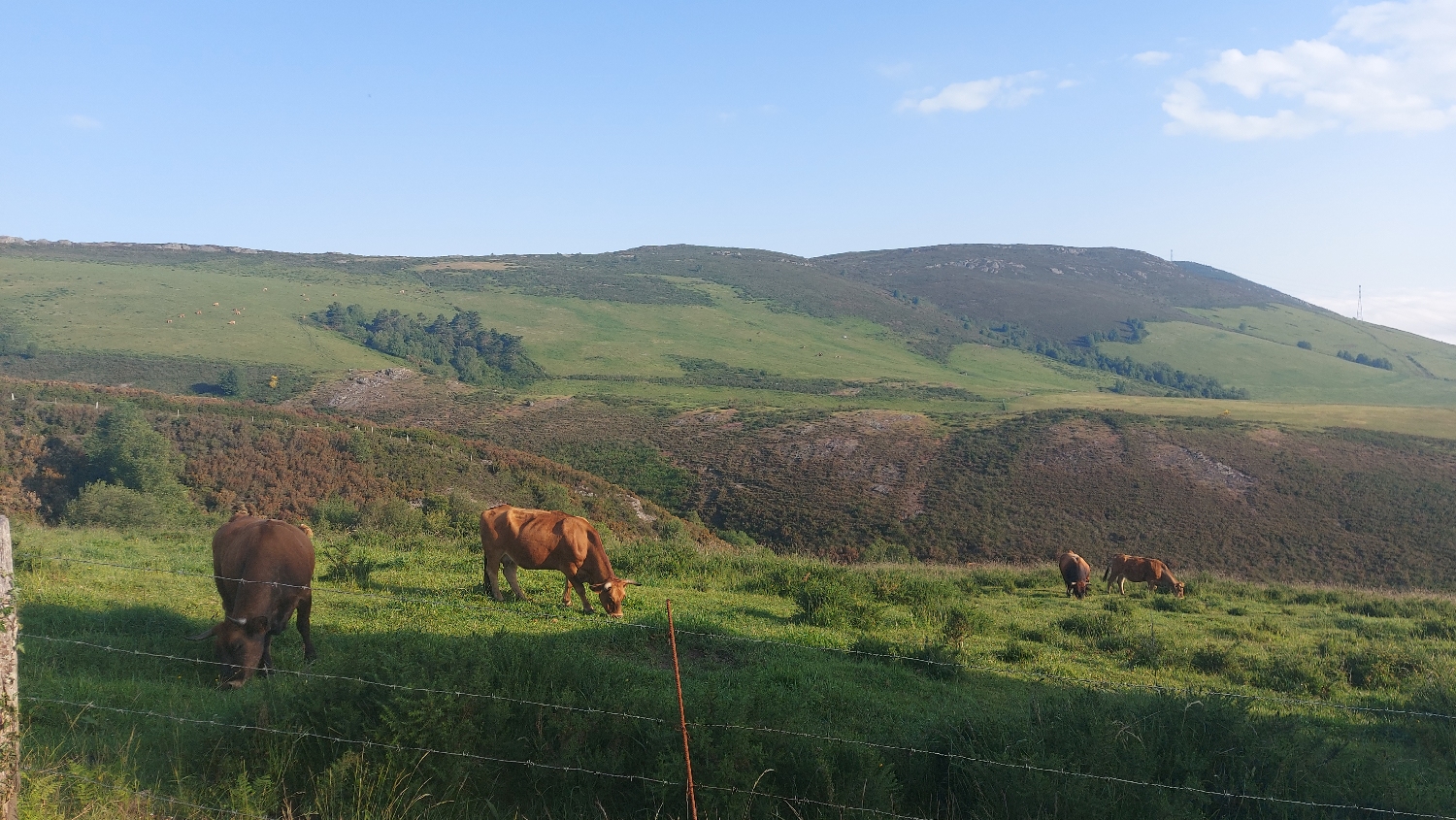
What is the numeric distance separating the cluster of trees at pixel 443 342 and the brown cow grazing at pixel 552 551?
63874mm

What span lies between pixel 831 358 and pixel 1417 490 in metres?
59.3

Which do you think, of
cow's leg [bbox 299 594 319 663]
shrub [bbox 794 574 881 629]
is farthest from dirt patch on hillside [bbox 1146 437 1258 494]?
cow's leg [bbox 299 594 319 663]

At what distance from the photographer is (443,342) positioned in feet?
277

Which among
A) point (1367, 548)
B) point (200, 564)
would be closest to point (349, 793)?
point (200, 564)

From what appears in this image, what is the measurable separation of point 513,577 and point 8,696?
315 inches

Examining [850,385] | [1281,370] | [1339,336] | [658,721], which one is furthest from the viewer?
[1339,336]

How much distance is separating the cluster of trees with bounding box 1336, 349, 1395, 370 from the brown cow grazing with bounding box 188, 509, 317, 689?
140663 millimetres

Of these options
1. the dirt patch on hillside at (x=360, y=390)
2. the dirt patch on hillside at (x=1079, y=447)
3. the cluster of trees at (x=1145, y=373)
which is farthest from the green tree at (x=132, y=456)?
the cluster of trees at (x=1145, y=373)

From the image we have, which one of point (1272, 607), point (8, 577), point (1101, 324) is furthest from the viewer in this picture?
point (1101, 324)

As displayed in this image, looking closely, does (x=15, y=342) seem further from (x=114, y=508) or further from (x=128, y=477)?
(x=114, y=508)

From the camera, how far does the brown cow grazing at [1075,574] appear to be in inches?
699

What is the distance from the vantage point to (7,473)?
79.5ft

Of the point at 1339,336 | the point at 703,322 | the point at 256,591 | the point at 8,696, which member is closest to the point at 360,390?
the point at 703,322

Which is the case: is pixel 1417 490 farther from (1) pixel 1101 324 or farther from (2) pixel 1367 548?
(1) pixel 1101 324
